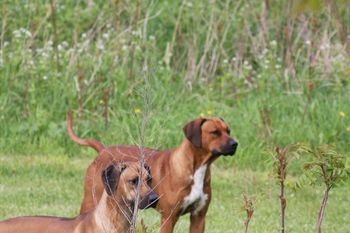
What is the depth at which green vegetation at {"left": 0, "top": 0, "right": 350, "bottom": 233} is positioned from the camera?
11789 mm

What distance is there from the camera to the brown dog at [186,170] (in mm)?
8812

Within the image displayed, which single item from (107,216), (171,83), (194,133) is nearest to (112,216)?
(107,216)

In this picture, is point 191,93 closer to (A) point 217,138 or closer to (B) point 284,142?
(B) point 284,142

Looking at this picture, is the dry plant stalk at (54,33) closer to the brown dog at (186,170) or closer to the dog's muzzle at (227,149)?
the brown dog at (186,170)

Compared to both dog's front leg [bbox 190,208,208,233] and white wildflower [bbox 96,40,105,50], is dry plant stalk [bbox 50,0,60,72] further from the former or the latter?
dog's front leg [bbox 190,208,208,233]

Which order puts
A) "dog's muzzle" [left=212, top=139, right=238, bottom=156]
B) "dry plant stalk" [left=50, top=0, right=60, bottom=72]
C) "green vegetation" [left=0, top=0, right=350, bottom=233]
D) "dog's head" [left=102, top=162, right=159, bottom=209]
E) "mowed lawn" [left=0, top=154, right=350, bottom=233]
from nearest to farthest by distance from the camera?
1. "dog's head" [left=102, top=162, right=159, bottom=209]
2. "dog's muzzle" [left=212, top=139, right=238, bottom=156]
3. "mowed lawn" [left=0, top=154, right=350, bottom=233]
4. "green vegetation" [left=0, top=0, right=350, bottom=233]
5. "dry plant stalk" [left=50, top=0, right=60, bottom=72]

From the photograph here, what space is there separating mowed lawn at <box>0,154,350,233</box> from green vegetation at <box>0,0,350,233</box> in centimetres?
2

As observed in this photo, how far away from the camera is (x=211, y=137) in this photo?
29.7 feet

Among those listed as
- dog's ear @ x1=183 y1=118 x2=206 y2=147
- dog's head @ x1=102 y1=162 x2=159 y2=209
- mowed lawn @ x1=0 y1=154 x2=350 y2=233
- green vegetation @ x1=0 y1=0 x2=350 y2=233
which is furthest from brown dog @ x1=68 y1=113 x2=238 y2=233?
green vegetation @ x1=0 y1=0 x2=350 y2=233

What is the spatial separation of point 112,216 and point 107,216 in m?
0.03

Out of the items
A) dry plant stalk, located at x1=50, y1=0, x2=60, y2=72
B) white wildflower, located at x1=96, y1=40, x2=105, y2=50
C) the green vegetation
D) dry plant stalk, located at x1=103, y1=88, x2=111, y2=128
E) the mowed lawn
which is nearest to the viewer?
the mowed lawn

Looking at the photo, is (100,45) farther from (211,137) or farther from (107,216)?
(107,216)

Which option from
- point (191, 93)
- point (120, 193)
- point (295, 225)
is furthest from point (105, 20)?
point (120, 193)

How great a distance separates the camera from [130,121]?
12703 millimetres
